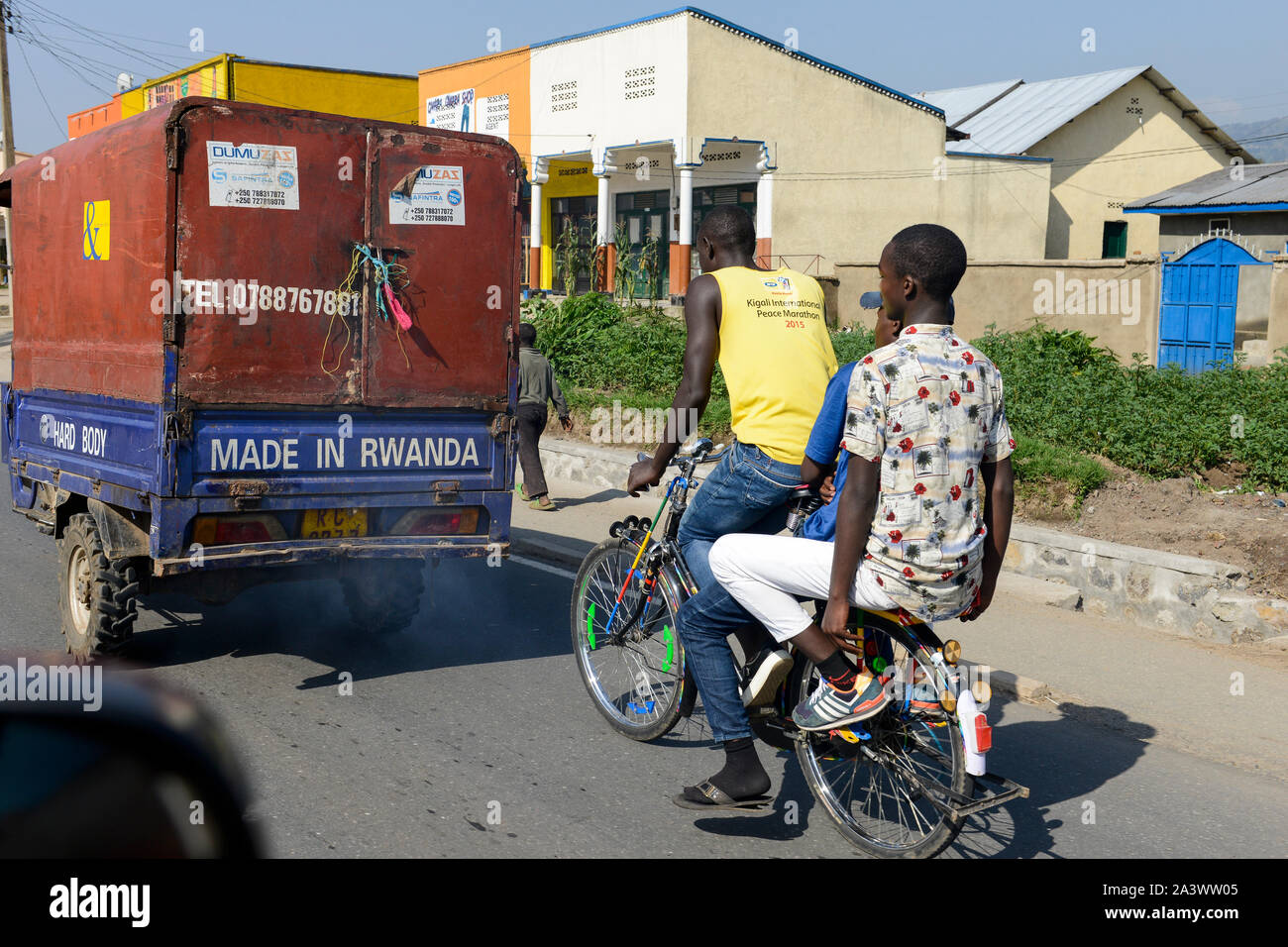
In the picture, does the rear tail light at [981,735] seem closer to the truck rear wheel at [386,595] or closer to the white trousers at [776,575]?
the white trousers at [776,575]

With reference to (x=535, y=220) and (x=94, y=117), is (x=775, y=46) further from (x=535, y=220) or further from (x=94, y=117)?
(x=94, y=117)

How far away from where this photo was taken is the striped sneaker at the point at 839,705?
4.01m

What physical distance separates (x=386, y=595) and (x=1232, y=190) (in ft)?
91.5

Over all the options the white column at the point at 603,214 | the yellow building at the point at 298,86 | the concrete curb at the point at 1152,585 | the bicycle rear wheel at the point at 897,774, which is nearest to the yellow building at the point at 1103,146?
the white column at the point at 603,214

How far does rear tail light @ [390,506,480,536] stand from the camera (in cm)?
632

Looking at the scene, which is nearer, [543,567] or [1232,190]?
[543,567]

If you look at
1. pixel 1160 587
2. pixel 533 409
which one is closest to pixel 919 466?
pixel 1160 587

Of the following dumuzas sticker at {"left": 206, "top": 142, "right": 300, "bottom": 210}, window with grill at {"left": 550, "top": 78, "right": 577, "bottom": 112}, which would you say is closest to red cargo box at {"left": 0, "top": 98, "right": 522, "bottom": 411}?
dumuzas sticker at {"left": 206, "top": 142, "right": 300, "bottom": 210}

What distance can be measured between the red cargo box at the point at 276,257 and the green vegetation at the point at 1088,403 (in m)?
5.04

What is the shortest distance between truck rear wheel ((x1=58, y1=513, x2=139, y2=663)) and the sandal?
10.6 ft

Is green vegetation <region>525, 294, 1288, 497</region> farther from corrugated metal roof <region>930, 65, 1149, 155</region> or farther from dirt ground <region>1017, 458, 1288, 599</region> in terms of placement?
corrugated metal roof <region>930, 65, 1149, 155</region>

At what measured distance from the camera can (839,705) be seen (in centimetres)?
409
